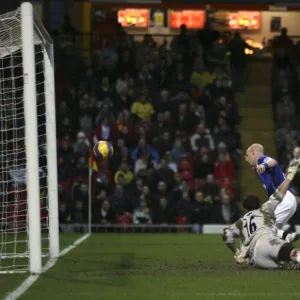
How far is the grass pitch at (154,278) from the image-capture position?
10352mm

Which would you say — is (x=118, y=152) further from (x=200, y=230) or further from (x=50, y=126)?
(x=50, y=126)

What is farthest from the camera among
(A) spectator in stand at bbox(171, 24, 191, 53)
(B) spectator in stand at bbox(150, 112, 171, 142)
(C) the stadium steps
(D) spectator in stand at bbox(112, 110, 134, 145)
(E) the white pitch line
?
(A) spectator in stand at bbox(171, 24, 191, 53)

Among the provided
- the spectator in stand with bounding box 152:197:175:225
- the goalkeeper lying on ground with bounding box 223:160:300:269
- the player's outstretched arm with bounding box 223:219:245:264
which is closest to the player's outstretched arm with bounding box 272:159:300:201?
the goalkeeper lying on ground with bounding box 223:160:300:269

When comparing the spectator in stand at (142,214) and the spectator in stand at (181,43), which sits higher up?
the spectator in stand at (181,43)

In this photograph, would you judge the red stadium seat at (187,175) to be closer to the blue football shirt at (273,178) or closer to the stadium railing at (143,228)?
the stadium railing at (143,228)

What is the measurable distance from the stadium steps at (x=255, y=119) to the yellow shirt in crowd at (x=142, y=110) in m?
2.83

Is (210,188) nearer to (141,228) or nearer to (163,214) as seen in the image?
(163,214)

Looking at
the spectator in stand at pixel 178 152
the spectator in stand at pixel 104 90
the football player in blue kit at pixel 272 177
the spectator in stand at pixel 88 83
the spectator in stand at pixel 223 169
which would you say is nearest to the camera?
the football player in blue kit at pixel 272 177

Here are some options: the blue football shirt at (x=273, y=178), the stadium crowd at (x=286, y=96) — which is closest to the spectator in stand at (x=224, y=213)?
the stadium crowd at (x=286, y=96)

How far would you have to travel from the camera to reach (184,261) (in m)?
14.6

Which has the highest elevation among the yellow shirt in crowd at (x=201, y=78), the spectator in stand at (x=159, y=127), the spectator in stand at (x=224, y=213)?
the yellow shirt in crowd at (x=201, y=78)

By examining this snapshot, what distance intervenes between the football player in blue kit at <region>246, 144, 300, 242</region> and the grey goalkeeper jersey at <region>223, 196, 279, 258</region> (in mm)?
246

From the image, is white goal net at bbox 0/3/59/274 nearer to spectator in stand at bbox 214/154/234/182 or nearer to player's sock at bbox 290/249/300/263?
player's sock at bbox 290/249/300/263

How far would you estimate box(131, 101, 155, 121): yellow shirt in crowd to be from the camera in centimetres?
2672
